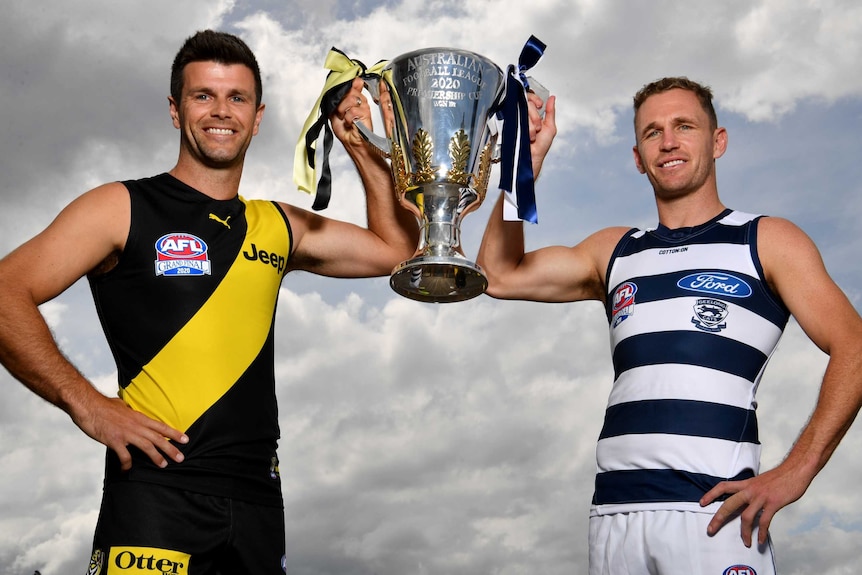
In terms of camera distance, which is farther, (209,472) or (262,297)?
(262,297)

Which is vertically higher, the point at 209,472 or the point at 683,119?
the point at 683,119

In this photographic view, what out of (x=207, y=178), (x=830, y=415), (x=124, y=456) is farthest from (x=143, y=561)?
(x=830, y=415)

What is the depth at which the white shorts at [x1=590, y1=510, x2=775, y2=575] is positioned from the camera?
4.07 metres

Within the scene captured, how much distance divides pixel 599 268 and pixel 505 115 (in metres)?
0.96

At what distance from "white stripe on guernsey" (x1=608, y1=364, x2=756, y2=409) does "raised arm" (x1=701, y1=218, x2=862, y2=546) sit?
1.03 ft

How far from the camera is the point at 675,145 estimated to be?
483cm

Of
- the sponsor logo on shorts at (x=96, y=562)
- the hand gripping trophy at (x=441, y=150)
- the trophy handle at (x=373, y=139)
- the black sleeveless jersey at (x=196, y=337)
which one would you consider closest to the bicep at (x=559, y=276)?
the hand gripping trophy at (x=441, y=150)

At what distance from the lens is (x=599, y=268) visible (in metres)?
5.05

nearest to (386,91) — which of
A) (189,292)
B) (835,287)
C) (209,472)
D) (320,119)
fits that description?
(320,119)

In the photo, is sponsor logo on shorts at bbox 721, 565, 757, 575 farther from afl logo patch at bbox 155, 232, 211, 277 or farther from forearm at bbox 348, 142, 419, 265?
afl logo patch at bbox 155, 232, 211, 277

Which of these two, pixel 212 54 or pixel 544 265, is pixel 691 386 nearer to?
pixel 544 265

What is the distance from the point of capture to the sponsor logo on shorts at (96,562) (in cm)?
396

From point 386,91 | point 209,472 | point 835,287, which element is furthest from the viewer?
point 386,91

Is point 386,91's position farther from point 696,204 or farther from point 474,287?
point 696,204
